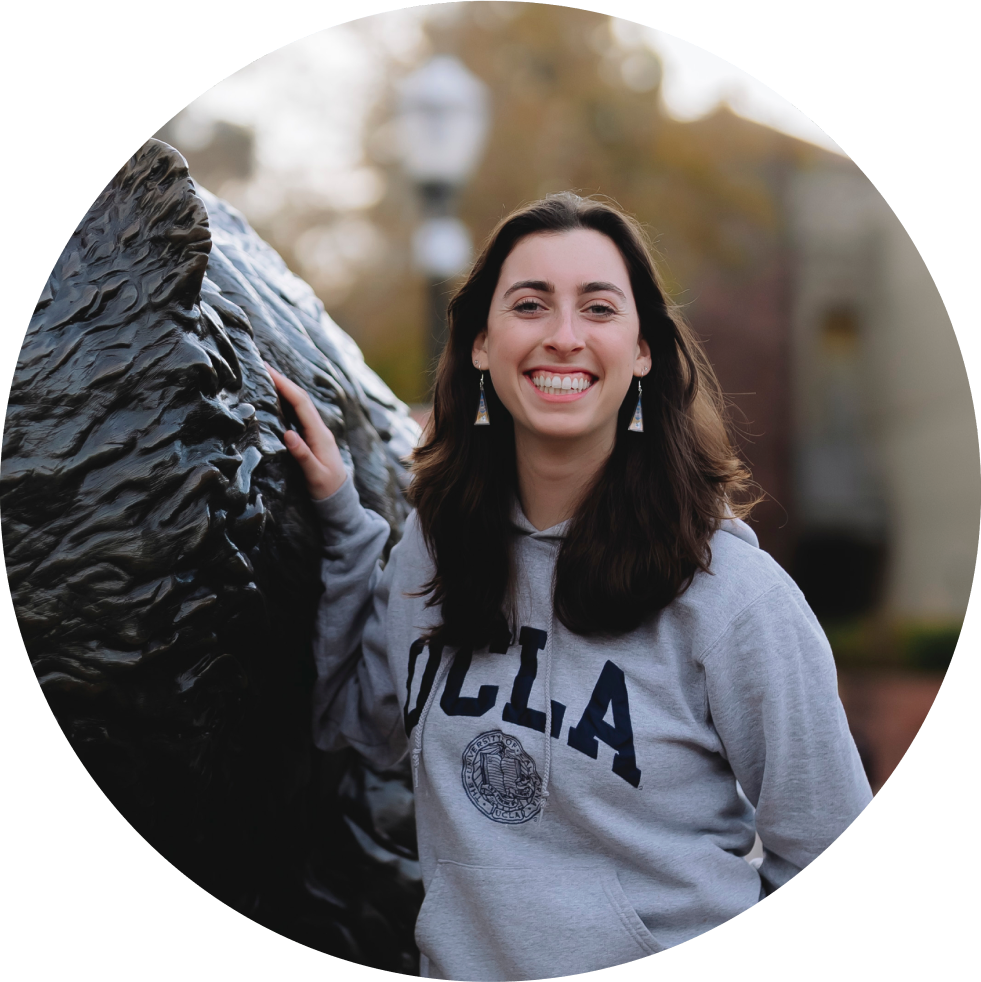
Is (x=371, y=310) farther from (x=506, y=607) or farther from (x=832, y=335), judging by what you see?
(x=506, y=607)

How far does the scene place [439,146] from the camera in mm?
5988

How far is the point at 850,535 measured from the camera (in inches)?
282

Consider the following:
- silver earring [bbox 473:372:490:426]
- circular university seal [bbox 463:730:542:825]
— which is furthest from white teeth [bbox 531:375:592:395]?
circular university seal [bbox 463:730:542:825]

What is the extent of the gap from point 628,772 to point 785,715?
11.4 inches

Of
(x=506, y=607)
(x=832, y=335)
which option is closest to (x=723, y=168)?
(x=832, y=335)

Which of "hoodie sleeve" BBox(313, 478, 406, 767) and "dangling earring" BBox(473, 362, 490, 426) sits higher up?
"dangling earring" BBox(473, 362, 490, 426)

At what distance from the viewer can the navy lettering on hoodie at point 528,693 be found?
172cm

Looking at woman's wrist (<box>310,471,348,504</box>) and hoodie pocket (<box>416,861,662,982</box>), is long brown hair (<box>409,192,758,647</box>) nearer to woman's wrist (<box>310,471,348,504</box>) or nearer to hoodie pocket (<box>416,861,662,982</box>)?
woman's wrist (<box>310,471,348,504</box>)

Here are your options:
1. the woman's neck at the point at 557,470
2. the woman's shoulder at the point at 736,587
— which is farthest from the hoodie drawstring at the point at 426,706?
the woman's shoulder at the point at 736,587

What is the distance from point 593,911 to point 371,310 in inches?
359

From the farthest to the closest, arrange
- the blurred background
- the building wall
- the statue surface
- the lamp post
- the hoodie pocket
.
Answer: the blurred background, the lamp post, the building wall, the hoodie pocket, the statue surface

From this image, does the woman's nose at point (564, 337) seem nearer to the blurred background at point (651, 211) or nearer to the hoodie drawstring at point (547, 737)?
the hoodie drawstring at point (547, 737)

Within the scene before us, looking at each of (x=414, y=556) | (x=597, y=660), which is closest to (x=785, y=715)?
(x=597, y=660)

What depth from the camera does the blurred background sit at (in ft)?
21.6
